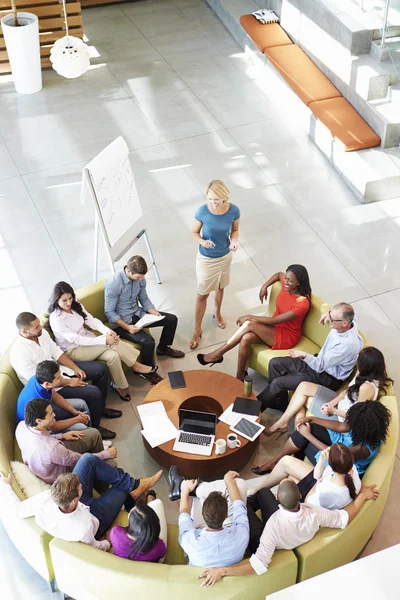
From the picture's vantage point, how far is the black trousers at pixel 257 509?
475 cm

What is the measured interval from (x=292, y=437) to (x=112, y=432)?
1437 mm

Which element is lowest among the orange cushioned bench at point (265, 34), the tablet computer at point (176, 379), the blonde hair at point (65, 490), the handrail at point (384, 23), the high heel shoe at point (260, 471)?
the high heel shoe at point (260, 471)

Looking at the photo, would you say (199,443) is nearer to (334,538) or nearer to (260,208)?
(334,538)

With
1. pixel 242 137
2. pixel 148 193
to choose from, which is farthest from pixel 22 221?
pixel 242 137

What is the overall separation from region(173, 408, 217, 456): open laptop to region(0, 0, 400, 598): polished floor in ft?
1.37

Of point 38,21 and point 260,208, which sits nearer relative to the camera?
point 260,208

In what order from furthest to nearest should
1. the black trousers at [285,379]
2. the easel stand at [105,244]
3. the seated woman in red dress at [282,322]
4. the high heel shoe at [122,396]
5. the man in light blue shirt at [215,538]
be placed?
the easel stand at [105,244] → the high heel shoe at [122,396] → the seated woman in red dress at [282,322] → the black trousers at [285,379] → the man in light blue shirt at [215,538]

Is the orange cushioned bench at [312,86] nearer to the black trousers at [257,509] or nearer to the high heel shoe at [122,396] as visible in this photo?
the high heel shoe at [122,396]

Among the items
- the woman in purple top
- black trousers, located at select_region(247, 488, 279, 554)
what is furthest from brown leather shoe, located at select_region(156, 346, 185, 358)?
the woman in purple top

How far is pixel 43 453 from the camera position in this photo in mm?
5020

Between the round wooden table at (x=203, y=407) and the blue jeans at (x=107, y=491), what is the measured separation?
0.40 m

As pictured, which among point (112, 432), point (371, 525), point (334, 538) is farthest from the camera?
point (112, 432)

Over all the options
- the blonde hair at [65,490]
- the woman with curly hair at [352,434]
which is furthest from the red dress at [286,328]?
the blonde hair at [65,490]

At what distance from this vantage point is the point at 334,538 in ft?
15.3
